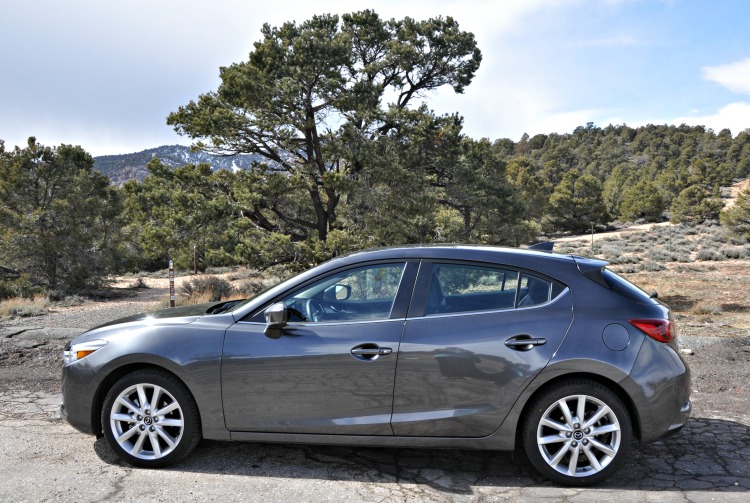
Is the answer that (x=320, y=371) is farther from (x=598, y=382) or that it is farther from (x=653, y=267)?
(x=653, y=267)

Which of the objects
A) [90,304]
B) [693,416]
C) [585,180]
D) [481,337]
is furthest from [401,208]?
[585,180]

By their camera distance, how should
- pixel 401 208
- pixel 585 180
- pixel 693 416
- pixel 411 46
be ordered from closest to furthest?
pixel 693 416 < pixel 401 208 < pixel 411 46 < pixel 585 180

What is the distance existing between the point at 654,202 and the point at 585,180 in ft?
27.5

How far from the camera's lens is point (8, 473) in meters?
4.01

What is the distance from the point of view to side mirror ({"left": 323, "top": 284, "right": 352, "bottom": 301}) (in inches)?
167

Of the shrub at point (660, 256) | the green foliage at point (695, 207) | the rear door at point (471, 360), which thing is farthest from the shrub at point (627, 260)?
the rear door at point (471, 360)

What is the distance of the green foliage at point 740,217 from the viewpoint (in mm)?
32625

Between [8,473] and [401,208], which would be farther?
[401,208]

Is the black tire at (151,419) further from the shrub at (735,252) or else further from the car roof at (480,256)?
the shrub at (735,252)

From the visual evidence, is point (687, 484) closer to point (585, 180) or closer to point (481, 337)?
point (481, 337)

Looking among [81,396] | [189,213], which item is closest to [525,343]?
[81,396]

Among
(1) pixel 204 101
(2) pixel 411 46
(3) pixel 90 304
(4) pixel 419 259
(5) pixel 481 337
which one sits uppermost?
(2) pixel 411 46

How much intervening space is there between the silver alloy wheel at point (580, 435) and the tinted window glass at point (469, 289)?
2.46 ft

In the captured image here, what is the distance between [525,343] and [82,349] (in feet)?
10.2
